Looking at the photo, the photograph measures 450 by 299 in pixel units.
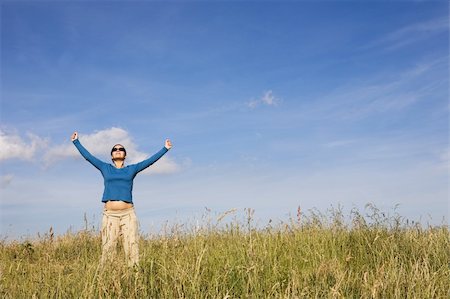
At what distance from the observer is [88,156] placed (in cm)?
943

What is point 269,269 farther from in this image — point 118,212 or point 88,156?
point 88,156

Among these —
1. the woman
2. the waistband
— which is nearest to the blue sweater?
the woman

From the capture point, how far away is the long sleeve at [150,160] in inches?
362

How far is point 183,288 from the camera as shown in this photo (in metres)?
5.10

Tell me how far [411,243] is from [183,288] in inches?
181

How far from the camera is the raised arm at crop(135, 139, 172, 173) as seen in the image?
922 cm

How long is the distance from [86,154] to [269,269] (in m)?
5.38

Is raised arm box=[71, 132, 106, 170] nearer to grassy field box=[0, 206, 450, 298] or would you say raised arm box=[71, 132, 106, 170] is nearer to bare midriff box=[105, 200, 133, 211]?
bare midriff box=[105, 200, 133, 211]

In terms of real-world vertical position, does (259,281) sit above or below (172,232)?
below

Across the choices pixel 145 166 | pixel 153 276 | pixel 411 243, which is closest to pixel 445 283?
pixel 411 243

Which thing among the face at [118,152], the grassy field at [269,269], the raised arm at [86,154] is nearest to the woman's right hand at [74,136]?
the raised arm at [86,154]

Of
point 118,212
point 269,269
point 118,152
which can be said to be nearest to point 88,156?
point 118,152

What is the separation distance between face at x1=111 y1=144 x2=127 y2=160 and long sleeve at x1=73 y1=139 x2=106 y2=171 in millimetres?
274

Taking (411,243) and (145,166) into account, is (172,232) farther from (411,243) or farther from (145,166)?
(411,243)
